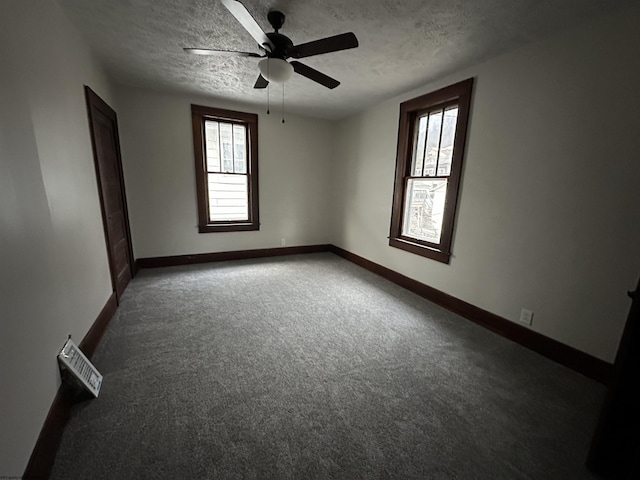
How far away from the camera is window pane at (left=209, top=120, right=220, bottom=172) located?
162 inches

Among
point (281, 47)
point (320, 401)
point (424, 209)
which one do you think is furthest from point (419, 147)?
point (320, 401)

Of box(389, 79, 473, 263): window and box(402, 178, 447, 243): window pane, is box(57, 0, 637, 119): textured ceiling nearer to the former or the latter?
box(389, 79, 473, 263): window

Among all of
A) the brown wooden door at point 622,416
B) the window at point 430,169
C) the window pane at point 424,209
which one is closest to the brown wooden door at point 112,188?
the window at point 430,169

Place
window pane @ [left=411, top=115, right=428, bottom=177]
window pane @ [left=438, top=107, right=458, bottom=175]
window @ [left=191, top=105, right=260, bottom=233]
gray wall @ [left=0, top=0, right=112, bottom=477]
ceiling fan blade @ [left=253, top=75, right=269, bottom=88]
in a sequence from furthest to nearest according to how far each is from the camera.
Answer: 1. window @ [left=191, top=105, right=260, bottom=233]
2. window pane @ [left=411, top=115, right=428, bottom=177]
3. window pane @ [left=438, top=107, right=458, bottom=175]
4. ceiling fan blade @ [left=253, top=75, right=269, bottom=88]
5. gray wall @ [left=0, top=0, right=112, bottom=477]

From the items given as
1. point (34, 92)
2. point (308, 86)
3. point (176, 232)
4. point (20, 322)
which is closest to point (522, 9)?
point (308, 86)

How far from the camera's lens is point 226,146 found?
14.0 ft

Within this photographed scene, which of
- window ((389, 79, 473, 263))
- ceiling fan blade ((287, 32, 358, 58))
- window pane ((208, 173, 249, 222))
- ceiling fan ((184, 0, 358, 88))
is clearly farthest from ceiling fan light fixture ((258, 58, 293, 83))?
window pane ((208, 173, 249, 222))

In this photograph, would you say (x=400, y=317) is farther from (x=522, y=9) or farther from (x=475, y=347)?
(x=522, y=9)

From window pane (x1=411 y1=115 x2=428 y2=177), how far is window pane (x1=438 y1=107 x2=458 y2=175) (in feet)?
0.94

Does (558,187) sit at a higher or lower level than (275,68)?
lower

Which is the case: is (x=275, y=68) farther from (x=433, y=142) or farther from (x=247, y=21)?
(x=433, y=142)

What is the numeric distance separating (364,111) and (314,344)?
3686mm

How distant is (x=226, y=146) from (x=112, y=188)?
70.0 inches

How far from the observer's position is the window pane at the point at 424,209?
10.3ft
